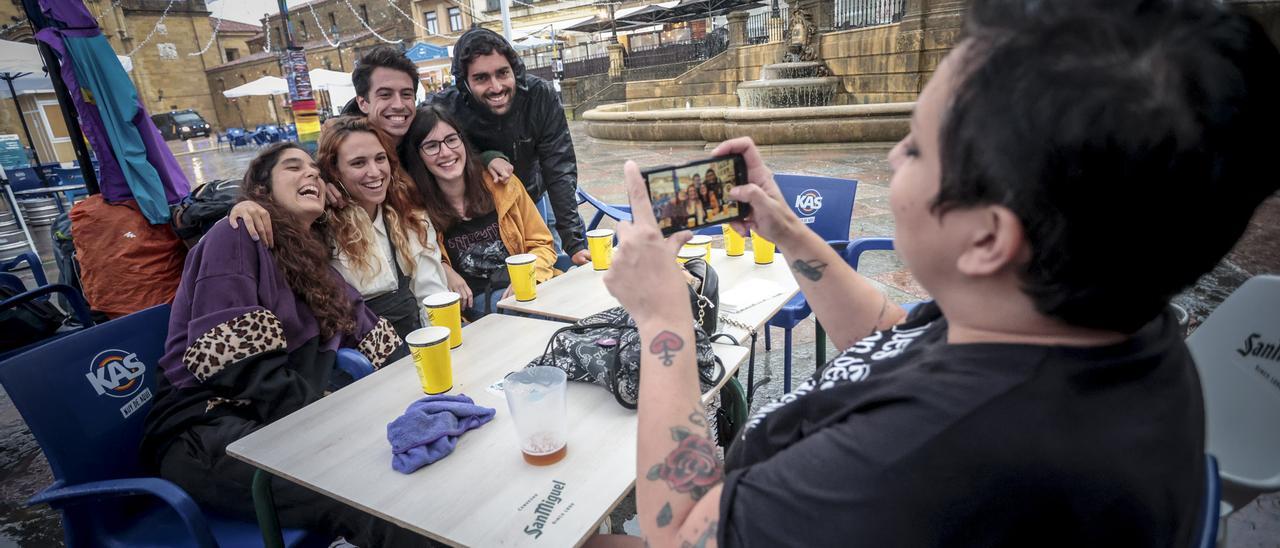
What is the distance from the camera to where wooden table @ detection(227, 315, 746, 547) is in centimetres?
111

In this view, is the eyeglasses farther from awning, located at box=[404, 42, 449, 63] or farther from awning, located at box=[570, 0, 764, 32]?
awning, located at box=[570, 0, 764, 32]

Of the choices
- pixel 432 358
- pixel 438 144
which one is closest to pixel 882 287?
pixel 438 144

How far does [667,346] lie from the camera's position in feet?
3.06

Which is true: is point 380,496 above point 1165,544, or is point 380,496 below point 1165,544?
below

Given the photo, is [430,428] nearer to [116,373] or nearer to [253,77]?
[116,373]

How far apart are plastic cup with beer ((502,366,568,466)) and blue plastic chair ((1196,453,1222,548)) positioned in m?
1.02

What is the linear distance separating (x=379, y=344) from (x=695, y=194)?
1.52m

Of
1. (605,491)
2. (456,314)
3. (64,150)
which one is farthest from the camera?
(64,150)

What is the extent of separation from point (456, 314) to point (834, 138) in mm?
8151

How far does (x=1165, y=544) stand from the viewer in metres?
0.61

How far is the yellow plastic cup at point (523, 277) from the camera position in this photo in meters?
2.35

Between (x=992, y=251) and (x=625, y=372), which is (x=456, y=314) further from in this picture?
(x=992, y=251)

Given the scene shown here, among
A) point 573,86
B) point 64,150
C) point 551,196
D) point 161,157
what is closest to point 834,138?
point 551,196

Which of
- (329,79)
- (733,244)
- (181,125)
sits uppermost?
(329,79)
